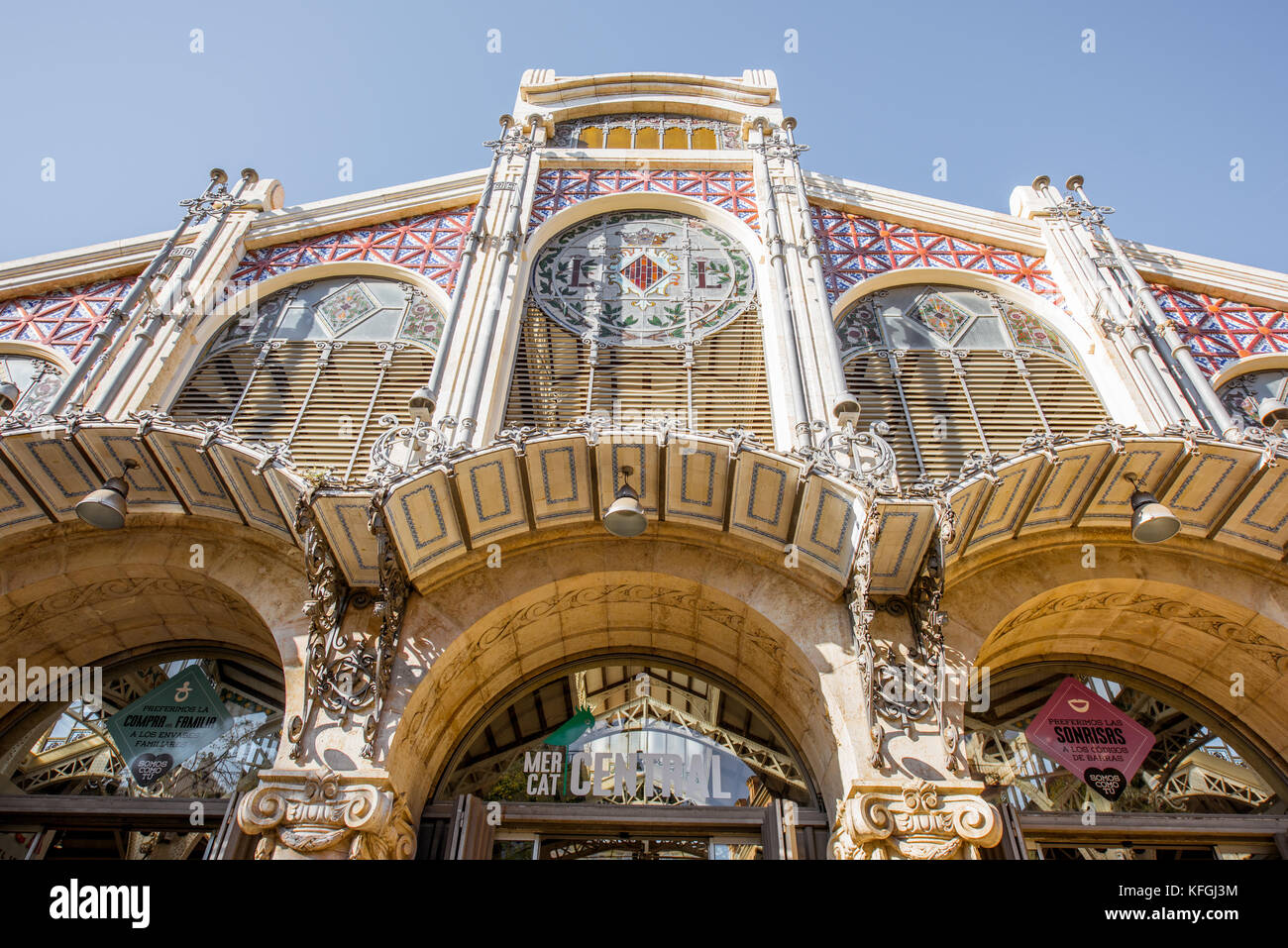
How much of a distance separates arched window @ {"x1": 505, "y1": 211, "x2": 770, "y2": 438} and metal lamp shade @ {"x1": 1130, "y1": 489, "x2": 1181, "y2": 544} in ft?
13.4

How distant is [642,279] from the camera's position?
13.1 m

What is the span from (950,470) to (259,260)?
1046 centimetres

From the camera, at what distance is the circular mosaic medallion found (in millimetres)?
12195

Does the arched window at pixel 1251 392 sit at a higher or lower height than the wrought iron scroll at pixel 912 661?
higher

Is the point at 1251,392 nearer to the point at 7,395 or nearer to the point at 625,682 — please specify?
the point at 625,682

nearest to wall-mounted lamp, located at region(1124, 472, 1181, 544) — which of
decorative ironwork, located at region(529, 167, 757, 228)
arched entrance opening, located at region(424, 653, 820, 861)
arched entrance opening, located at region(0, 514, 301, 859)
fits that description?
arched entrance opening, located at region(424, 653, 820, 861)

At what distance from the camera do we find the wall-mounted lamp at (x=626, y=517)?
792 centimetres

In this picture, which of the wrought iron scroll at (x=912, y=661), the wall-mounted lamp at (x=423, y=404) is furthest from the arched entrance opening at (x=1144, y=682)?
the wall-mounted lamp at (x=423, y=404)

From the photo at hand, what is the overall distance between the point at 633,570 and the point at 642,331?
14.5ft

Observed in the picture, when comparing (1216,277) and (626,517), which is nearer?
(626,517)

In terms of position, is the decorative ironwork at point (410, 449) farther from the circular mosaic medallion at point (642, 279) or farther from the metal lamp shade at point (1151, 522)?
the metal lamp shade at point (1151, 522)

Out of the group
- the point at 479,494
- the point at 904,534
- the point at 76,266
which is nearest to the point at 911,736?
the point at 904,534

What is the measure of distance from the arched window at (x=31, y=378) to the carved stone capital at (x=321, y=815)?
731cm
